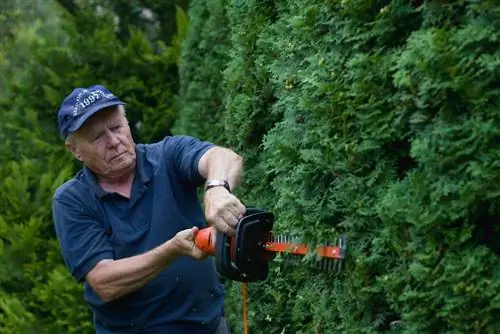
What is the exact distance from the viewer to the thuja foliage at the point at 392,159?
2625mm

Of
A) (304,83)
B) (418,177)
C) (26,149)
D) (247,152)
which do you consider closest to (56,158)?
(26,149)

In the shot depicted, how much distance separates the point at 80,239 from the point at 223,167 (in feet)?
2.41

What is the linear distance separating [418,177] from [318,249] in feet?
2.10

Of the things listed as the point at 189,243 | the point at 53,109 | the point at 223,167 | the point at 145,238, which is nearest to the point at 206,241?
the point at 189,243

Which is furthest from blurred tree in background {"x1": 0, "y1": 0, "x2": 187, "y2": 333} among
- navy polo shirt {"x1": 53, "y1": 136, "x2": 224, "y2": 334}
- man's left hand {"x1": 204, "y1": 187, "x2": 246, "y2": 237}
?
man's left hand {"x1": 204, "y1": 187, "x2": 246, "y2": 237}

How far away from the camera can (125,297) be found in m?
4.07

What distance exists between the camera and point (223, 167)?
12.6ft

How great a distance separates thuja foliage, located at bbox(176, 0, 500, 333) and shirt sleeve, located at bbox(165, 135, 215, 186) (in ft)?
Result: 1.26

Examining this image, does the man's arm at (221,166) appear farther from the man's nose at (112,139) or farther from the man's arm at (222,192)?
the man's nose at (112,139)

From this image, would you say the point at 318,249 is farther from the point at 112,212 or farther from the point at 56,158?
the point at 56,158

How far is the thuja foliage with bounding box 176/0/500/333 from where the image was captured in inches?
103

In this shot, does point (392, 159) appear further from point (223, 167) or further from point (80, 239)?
point (80, 239)

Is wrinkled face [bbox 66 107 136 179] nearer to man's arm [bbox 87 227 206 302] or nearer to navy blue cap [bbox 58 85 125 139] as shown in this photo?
navy blue cap [bbox 58 85 125 139]

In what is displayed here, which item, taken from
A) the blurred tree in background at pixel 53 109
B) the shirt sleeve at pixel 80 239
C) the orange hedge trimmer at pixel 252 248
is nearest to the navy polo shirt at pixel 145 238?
the shirt sleeve at pixel 80 239
